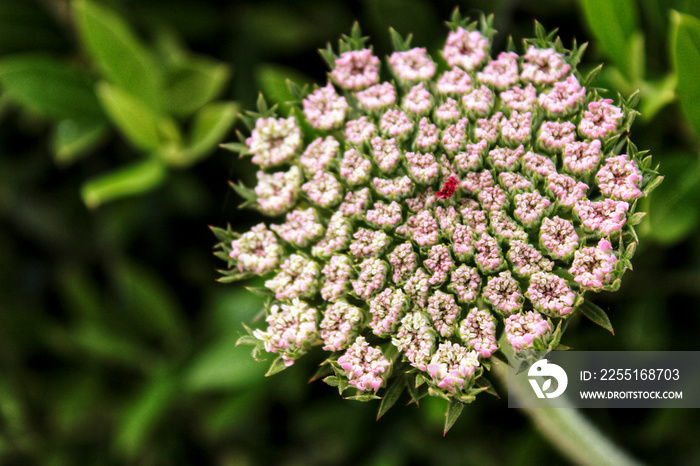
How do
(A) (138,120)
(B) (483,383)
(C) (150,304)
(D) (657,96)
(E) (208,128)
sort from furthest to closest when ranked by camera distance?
(C) (150,304), (E) (208,128), (A) (138,120), (D) (657,96), (B) (483,383)

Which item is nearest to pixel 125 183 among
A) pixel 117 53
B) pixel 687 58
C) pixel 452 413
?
pixel 117 53

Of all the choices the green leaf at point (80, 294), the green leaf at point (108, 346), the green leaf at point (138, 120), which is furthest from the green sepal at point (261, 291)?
the green leaf at point (80, 294)

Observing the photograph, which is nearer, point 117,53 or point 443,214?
point 443,214

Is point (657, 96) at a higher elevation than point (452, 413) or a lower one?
higher

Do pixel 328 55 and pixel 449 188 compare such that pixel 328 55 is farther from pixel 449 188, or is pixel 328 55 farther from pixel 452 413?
pixel 452 413

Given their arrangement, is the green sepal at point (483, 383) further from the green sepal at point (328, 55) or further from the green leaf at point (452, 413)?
the green sepal at point (328, 55)

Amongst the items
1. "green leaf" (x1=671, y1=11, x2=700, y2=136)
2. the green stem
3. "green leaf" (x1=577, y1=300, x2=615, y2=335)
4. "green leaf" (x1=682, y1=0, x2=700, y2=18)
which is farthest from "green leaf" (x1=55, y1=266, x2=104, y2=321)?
"green leaf" (x1=682, y1=0, x2=700, y2=18)

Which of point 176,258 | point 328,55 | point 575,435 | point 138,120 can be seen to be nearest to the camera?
point 328,55
